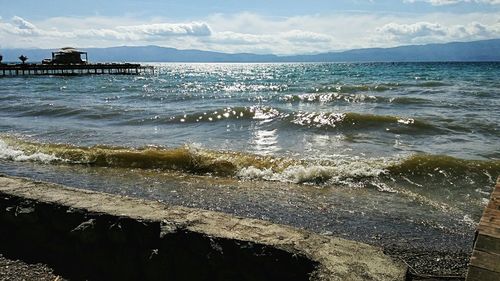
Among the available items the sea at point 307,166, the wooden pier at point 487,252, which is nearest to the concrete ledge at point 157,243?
the wooden pier at point 487,252

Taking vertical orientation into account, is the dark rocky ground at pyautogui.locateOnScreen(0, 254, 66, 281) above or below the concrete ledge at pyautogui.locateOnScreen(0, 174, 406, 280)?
below

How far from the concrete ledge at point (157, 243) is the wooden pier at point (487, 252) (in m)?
0.73

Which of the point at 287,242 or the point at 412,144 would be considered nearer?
the point at 287,242

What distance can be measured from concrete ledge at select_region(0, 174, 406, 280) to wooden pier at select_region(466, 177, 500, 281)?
28.6 inches

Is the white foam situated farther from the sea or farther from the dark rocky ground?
the dark rocky ground

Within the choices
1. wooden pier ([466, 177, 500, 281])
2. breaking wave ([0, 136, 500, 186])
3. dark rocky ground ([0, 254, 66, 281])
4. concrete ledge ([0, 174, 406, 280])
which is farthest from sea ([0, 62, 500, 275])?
dark rocky ground ([0, 254, 66, 281])

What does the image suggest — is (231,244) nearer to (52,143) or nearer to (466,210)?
(466,210)

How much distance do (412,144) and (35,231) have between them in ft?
32.3

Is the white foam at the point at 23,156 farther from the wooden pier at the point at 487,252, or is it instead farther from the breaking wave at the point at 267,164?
the wooden pier at the point at 487,252

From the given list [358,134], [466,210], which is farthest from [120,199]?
[358,134]

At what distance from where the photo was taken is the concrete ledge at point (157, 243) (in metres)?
3.22

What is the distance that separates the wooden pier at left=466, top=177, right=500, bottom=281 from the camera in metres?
2.02

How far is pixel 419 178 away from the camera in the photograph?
8094 millimetres

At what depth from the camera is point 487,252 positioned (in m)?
2.18
